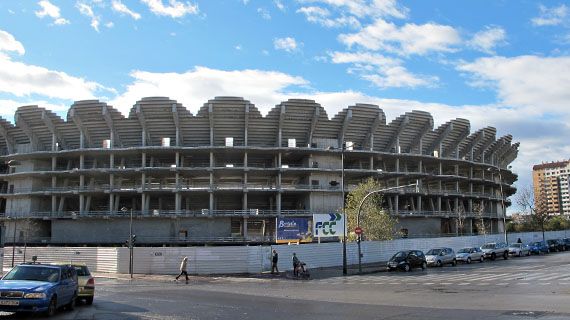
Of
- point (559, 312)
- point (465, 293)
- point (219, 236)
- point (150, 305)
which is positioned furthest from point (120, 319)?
point (219, 236)

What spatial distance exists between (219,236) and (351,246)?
1164 inches

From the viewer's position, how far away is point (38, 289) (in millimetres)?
13625

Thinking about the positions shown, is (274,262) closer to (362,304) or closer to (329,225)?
(329,225)

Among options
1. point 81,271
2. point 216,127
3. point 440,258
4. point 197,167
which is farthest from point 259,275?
point 216,127

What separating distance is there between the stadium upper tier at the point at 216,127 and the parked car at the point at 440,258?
2896cm

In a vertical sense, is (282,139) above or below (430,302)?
above

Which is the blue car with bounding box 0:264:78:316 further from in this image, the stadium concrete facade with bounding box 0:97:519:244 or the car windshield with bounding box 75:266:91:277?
the stadium concrete facade with bounding box 0:97:519:244

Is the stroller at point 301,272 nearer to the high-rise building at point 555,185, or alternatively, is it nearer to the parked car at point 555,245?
the parked car at point 555,245

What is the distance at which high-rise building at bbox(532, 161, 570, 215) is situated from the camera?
139 meters

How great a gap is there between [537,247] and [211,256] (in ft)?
133

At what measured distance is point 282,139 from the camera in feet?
232

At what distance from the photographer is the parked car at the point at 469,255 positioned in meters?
44.8

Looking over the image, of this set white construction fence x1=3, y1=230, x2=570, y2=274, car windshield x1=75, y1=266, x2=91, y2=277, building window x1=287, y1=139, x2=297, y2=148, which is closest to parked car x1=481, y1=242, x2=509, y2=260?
white construction fence x1=3, y1=230, x2=570, y2=274

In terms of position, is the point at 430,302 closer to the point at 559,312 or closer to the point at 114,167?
the point at 559,312
